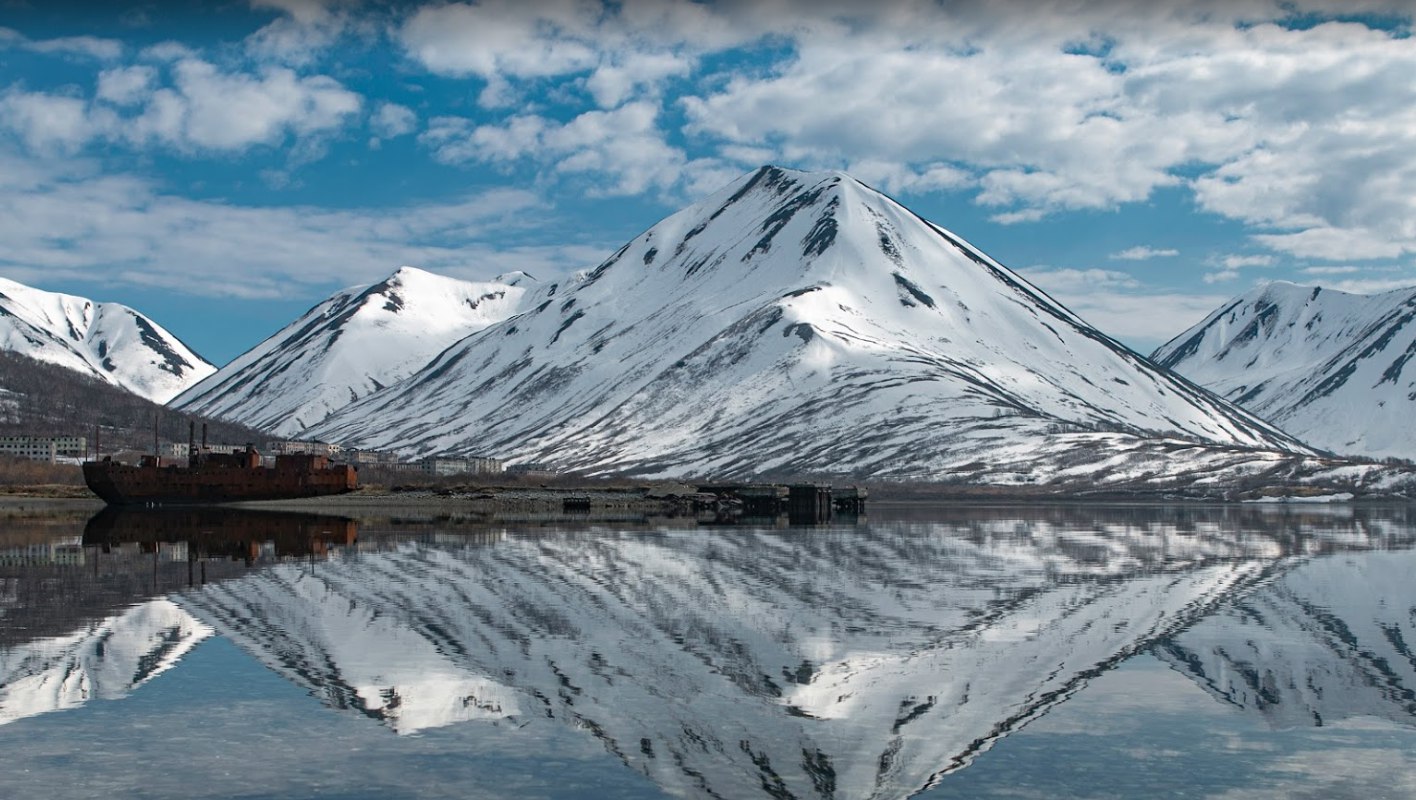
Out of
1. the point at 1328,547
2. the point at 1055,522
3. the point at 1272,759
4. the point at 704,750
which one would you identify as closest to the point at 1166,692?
the point at 1272,759

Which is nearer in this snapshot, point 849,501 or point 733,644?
point 733,644

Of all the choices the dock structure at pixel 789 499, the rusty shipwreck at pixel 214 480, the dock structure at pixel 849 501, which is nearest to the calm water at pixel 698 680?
the dock structure at pixel 789 499

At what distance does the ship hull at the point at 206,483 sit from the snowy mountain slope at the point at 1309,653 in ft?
420

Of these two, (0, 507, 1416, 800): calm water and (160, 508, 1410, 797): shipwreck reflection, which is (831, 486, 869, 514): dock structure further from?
(0, 507, 1416, 800): calm water

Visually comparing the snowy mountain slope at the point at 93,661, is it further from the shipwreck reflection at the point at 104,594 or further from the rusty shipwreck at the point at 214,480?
the rusty shipwreck at the point at 214,480

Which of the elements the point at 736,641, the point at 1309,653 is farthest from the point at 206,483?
the point at 1309,653

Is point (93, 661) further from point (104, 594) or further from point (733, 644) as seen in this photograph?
point (104, 594)

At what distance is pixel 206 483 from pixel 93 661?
138 meters

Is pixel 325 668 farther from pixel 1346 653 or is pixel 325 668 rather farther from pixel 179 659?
pixel 1346 653

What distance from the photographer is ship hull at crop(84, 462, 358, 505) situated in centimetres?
16062

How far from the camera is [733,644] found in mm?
37812

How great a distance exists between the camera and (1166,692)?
31.2 meters

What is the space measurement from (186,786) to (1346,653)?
2869cm

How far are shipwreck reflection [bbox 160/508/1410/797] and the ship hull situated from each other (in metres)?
95.1
